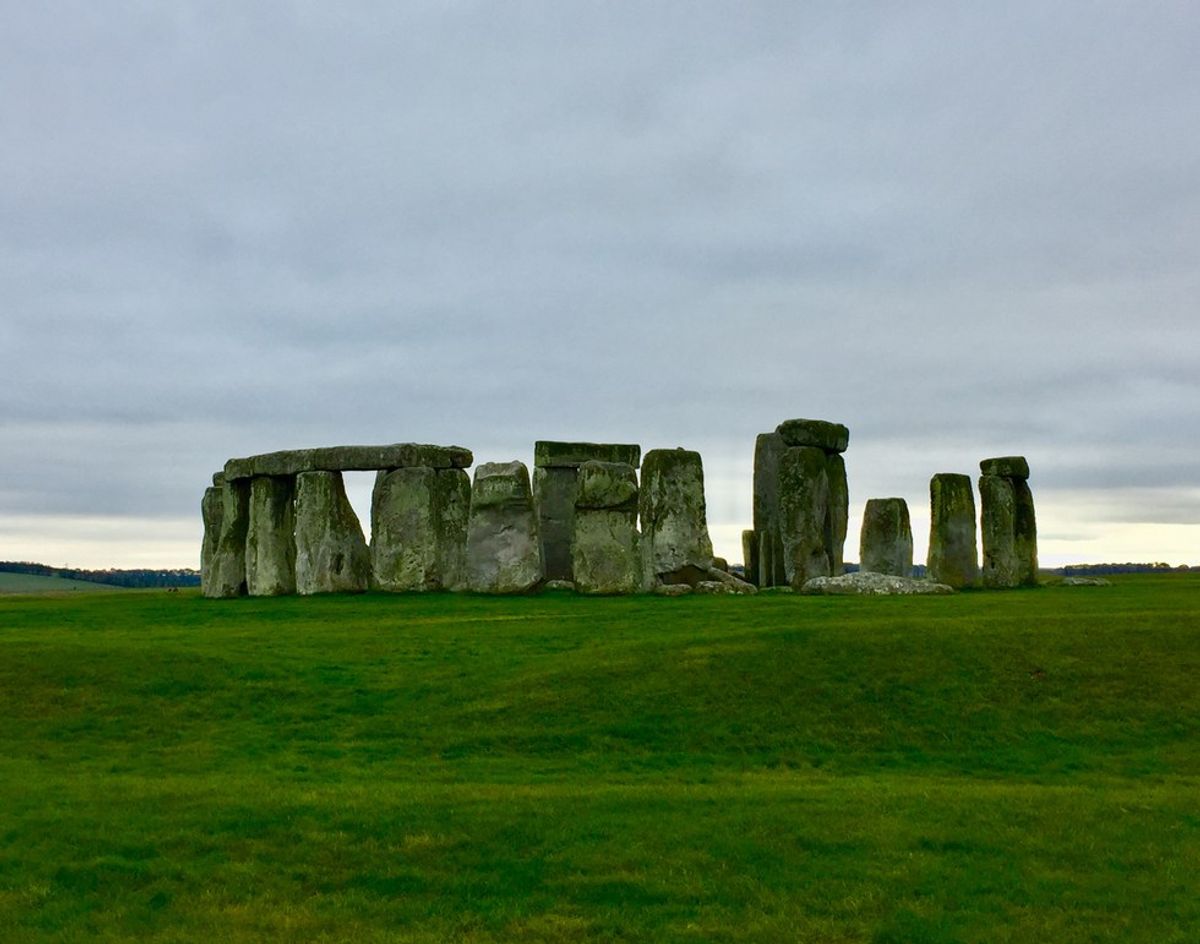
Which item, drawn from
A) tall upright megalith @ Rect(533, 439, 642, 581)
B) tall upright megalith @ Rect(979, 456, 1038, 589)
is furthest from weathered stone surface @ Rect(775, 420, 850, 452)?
tall upright megalith @ Rect(533, 439, 642, 581)

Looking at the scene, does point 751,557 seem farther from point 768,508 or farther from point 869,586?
point 869,586

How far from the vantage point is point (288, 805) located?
455 inches

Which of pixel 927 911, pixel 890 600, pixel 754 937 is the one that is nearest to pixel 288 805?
pixel 754 937

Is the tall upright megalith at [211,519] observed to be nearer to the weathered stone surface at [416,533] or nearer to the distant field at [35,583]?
the weathered stone surface at [416,533]

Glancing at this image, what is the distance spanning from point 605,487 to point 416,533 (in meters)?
5.50

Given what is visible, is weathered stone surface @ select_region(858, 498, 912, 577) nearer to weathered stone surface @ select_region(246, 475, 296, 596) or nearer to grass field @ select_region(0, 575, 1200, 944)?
grass field @ select_region(0, 575, 1200, 944)

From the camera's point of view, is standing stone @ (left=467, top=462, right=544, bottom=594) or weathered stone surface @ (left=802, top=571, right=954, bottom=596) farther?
standing stone @ (left=467, top=462, right=544, bottom=594)

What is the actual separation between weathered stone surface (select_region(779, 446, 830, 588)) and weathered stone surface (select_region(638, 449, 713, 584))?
6.48 ft

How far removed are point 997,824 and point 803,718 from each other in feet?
13.4

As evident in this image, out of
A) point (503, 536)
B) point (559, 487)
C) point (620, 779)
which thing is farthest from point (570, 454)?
point (620, 779)

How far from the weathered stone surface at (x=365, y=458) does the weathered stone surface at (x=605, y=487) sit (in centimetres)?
496

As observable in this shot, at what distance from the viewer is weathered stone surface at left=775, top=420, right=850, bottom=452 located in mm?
30391

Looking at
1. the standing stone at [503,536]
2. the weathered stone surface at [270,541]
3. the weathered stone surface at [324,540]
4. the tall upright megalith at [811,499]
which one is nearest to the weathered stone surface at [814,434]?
the tall upright megalith at [811,499]

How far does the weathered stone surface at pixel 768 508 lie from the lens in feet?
107
